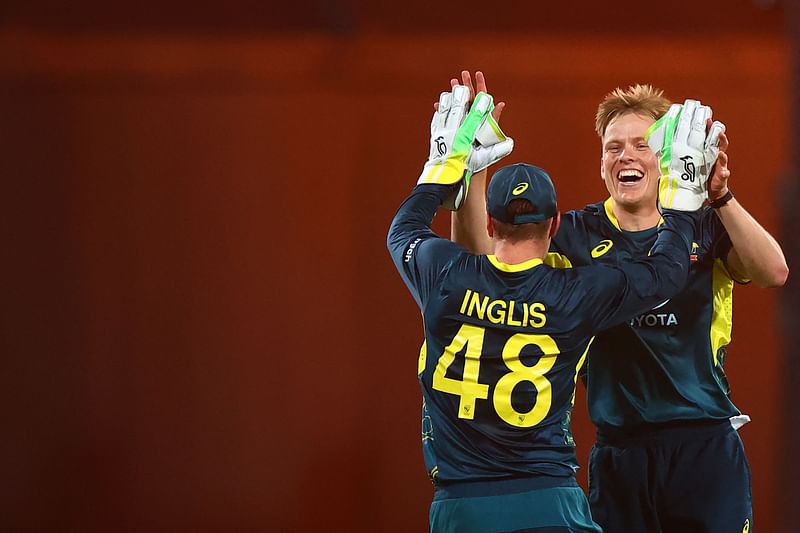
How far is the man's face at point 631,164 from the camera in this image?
279 cm

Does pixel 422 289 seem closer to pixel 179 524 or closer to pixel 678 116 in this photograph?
pixel 678 116

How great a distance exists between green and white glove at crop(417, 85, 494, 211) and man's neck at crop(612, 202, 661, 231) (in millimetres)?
487

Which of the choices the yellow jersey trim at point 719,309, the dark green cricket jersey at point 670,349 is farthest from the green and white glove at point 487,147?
the yellow jersey trim at point 719,309

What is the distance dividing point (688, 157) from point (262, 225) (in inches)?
116

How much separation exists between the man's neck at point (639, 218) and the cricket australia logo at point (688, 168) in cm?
35

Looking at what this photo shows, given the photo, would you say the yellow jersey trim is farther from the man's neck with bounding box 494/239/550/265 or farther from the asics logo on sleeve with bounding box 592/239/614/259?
the man's neck with bounding box 494/239/550/265

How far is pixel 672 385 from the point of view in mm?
2664

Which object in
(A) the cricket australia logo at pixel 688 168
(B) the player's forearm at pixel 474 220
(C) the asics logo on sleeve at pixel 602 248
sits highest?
(A) the cricket australia logo at pixel 688 168

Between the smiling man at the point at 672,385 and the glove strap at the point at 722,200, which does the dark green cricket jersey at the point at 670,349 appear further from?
the glove strap at the point at 722,200

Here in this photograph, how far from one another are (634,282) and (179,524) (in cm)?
343

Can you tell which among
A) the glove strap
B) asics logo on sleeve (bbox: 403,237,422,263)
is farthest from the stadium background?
asics logo on sleeve (bbox: 403,237,422,263)

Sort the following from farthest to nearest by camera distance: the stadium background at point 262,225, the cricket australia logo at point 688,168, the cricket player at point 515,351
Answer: the stadium background at point 262,225 < the cricket australia logo at point 688,168 < the cricket player at point 515,351

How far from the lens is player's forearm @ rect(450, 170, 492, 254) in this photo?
9.37ft

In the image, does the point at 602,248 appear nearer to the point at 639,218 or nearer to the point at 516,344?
the point at 639,218
